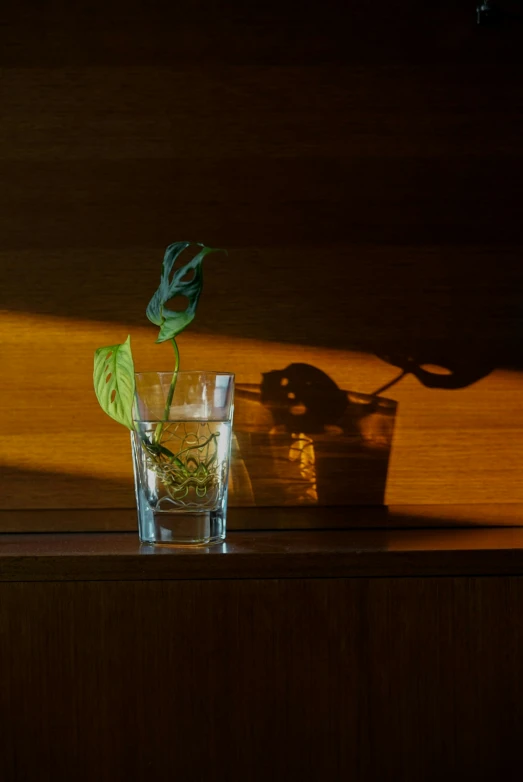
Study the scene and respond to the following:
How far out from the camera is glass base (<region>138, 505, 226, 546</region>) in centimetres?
72

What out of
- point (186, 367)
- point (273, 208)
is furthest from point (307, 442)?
point (273, 208)

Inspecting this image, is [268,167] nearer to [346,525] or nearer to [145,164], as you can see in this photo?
[145,164]

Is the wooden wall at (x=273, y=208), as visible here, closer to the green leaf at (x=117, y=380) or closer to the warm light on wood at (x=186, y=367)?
the warm light on wood at (x=186, y=367)

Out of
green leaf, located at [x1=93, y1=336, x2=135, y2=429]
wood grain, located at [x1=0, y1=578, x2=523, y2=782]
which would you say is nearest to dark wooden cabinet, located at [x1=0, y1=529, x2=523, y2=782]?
wood grain, located at [x1=0, y1=578, x2=523, y2=782]

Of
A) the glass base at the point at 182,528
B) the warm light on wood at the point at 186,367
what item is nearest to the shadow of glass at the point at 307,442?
the warm light on wood at the point at 186,367

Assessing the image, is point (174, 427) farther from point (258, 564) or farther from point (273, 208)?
point (273, 208)

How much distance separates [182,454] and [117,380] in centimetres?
9

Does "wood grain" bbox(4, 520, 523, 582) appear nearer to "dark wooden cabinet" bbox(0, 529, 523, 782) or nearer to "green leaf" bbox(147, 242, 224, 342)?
"dark wooden cabinet" bbox(0, 529, 523, 782)

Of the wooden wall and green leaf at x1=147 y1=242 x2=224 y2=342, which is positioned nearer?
green leaf at x1=147 y1=242 x2=224 y2=342

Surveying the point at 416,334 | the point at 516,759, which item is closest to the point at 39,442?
the point at 416,334

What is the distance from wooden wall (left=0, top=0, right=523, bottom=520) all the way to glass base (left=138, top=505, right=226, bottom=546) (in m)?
0.13

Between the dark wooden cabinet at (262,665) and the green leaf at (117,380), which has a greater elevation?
the green leaf at (117,380)

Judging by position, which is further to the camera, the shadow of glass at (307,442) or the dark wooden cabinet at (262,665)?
the shadow of glass at (307,442)

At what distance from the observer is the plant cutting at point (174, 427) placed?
0.73 metres
